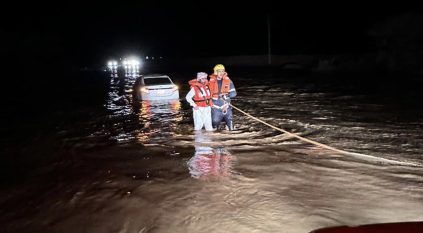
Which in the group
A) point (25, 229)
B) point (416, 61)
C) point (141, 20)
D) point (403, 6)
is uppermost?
point (141, 20)

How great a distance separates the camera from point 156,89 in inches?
745

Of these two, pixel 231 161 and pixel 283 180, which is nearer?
pixel 283 180

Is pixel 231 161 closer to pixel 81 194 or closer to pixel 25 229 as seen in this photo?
pixel 81 194

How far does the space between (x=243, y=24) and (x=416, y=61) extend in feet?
146

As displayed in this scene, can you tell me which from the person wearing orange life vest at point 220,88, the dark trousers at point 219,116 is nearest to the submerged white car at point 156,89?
the dark trousers at point 219,116

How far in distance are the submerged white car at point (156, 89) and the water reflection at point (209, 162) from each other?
323 inches

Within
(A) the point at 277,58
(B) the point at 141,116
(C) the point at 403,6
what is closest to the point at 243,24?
(A) the point at 277,58

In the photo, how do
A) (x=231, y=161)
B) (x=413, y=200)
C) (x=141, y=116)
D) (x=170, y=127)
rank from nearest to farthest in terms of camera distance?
(x=413, y=200), (x=231, y=161), (x=170, y=127), (x=141, y=116)

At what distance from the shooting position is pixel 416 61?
1442 inches

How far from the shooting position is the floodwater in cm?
614

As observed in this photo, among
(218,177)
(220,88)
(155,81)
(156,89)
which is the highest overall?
(155,81)

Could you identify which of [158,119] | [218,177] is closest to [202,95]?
[218,177]

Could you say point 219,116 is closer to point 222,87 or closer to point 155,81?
point 222,87

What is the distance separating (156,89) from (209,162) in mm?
10225
